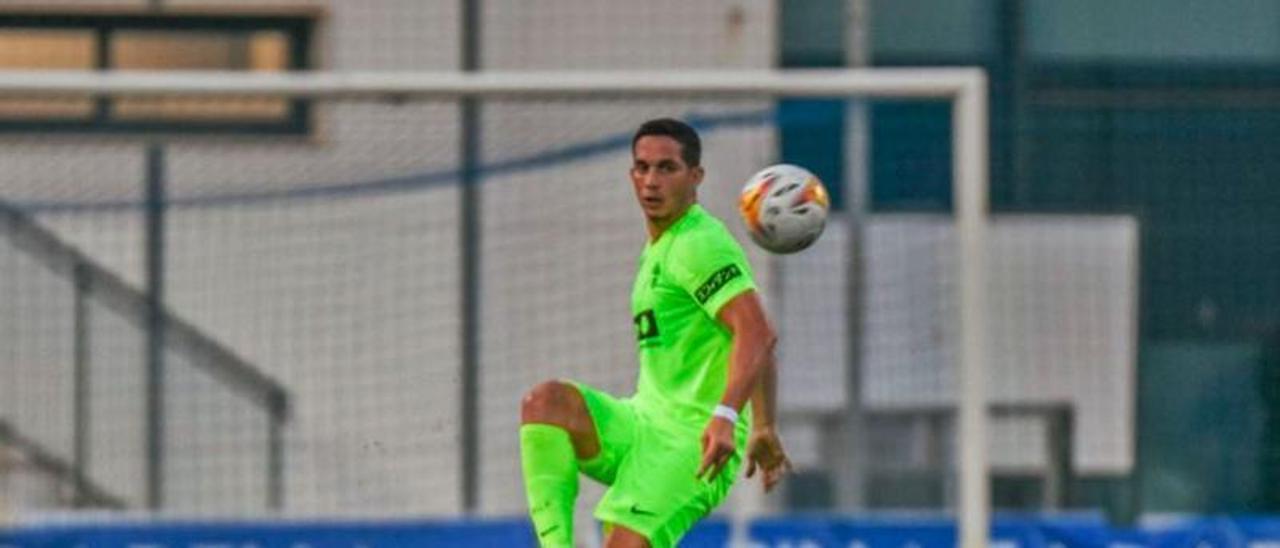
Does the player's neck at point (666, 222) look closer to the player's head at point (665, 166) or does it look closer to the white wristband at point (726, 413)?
the player's head at point (665, 166)

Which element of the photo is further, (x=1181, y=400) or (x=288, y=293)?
(x=1181, y=400)

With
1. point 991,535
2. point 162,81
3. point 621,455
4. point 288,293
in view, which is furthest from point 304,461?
point 621,455

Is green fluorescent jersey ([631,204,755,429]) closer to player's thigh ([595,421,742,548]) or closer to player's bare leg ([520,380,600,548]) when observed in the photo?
player's thigh ([595,421,742,548])

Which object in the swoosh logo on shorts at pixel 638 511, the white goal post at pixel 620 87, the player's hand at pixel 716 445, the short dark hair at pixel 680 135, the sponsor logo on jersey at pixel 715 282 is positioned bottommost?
the swoosh logo on shorts at pixel 638 511

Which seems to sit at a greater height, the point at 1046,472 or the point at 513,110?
the point at 513,110

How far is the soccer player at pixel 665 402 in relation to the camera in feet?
28.0

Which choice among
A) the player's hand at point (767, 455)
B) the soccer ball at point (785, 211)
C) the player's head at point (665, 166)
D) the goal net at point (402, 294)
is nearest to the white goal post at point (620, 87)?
the goal net at point (402, 294)

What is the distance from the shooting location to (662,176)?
8586 millimetres

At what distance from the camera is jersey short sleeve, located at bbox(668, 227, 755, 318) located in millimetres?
8484

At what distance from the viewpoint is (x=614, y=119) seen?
11758 mm

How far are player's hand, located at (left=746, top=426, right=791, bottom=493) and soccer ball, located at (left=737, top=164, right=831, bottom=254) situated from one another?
2.15 ft

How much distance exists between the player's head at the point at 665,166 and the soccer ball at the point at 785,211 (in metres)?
0.56

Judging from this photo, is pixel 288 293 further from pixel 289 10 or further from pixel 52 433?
pixel 289 10

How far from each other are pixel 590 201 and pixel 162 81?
55.7 inches
